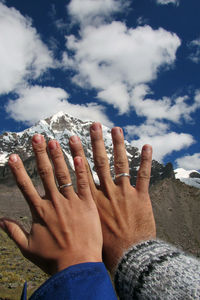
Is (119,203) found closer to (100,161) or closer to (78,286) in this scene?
(100,161)

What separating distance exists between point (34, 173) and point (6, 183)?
1898 cm

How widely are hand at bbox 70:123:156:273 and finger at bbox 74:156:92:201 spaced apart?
0.19 meters

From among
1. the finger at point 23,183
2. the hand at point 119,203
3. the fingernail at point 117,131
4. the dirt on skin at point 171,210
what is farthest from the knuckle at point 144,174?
the dirt on skin at point 171,210

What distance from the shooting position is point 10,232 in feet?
9.23

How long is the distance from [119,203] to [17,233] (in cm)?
120

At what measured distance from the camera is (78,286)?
1.85 m

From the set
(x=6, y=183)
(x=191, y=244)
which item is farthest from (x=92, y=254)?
(x=6, y=183)

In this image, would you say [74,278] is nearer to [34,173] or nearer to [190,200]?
[190,200]

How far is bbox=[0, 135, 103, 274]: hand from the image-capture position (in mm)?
2375

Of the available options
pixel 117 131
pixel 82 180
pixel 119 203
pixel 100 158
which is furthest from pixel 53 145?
pixel 119 203

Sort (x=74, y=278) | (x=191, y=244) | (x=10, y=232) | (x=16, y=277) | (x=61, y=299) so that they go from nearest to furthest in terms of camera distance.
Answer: (x=61, y=299), (x=74, y=278), (x=10, y=232), (x=16, y=277), (x=191, y=244)

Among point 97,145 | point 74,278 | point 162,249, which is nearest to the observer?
point 74,278

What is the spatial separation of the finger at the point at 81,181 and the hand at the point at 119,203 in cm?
19

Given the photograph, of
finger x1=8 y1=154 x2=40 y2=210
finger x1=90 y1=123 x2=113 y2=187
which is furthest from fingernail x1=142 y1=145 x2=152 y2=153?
finger x1=8 y1=154 x2=40 y2=210
